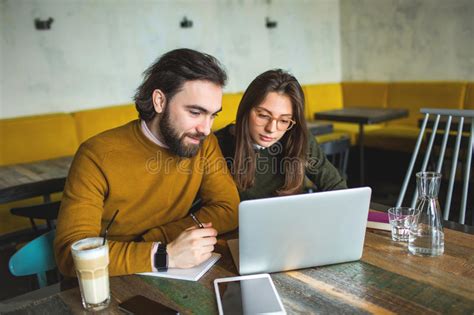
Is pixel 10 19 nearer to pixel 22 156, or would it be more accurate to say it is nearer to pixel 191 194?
pixel 22 156

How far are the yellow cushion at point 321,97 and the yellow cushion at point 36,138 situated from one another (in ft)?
9.10

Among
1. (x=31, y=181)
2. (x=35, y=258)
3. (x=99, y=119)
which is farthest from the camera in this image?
(x=99, y=119)

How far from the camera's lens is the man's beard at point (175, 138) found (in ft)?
4.56

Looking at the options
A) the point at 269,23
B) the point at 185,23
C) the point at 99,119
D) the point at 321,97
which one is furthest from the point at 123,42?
the point at 321,97

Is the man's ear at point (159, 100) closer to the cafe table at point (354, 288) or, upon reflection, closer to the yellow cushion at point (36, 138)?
the cafe table at point (354, 288)

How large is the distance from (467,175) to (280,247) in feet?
3.49

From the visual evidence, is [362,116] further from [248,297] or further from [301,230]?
[248,297]

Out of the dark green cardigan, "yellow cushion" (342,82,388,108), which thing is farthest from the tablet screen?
"yellow cushion" (342,82,388,108)

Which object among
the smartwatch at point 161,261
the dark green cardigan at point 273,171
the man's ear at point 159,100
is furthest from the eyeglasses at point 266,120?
the smartwatch at point 161,261

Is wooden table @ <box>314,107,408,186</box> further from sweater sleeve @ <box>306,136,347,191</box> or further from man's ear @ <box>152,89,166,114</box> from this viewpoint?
man's ear @ <box>152,89,166,114</box>

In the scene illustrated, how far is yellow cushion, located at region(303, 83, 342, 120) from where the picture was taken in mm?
5250

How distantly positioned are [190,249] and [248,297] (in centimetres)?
23

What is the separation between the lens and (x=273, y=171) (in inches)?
71.3

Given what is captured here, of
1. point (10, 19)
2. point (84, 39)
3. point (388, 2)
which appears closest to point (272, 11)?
point (388, 2)
